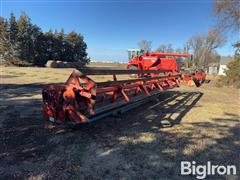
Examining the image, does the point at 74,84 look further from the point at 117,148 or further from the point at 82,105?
the point at 117,148

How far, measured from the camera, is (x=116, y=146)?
3449 millimetres

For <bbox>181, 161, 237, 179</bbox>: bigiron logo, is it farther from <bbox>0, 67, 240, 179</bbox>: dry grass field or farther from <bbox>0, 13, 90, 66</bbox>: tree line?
<bbox>0, 13, 90, 66</bbox>: tree line

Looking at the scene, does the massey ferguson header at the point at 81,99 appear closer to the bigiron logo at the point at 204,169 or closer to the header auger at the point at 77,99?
the header auger at the point at 77,99

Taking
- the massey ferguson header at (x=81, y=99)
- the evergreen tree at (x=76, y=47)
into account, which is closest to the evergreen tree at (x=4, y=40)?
the evergreen tree at (x=76, y=47)

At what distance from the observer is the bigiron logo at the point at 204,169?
275 centimetres

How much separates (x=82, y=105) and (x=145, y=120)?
195 cm

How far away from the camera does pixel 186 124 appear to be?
4746mm

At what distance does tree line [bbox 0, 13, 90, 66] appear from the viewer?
28984 mm

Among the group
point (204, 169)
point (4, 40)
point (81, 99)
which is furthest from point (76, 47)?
point (204, 169)

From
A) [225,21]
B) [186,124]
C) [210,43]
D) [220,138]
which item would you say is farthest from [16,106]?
[210,43]

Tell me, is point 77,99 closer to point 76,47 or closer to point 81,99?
point 81,99

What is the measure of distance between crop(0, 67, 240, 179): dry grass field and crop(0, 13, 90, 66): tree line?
2802 cm

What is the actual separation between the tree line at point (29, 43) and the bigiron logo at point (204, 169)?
3184cm

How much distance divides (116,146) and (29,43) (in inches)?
1258
